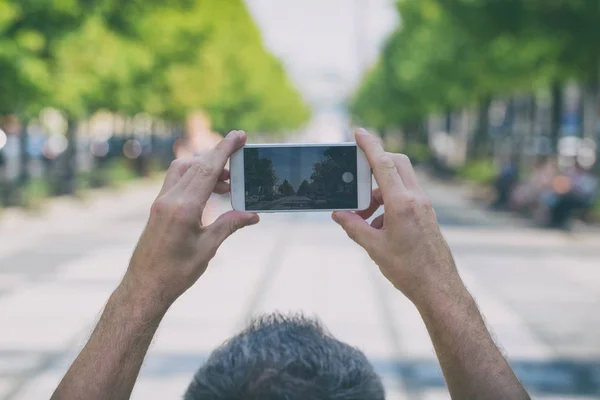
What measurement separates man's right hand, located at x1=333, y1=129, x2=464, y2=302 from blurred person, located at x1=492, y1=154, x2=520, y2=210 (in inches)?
1060

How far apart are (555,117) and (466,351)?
3304 cm

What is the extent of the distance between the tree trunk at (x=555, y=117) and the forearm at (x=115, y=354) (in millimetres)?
30346

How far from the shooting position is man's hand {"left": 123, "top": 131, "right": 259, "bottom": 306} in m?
2.20

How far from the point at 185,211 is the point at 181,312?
33.6 ft

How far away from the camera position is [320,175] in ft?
8.83

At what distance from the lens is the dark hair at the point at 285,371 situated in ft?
5.64

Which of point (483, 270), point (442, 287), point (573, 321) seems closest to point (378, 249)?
point (442, 287)

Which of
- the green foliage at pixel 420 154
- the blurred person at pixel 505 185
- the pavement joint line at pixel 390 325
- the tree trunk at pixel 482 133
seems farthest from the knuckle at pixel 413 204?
the green foliage at pixel 420 154

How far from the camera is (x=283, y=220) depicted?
86.1ft

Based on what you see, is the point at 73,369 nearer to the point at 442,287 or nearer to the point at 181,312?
the point at 442,287

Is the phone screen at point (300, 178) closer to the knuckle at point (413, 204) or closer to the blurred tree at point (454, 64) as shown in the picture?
the knuckle at point (413, 204)

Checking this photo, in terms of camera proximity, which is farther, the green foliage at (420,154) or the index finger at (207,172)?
the green foliage at (420,154)

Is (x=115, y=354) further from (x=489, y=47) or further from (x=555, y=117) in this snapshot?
(x=555, y=117)

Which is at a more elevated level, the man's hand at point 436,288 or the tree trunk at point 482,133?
the man's hand at point 436,288
